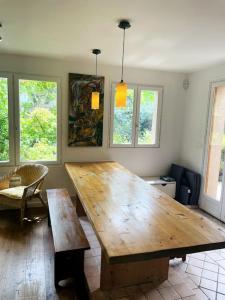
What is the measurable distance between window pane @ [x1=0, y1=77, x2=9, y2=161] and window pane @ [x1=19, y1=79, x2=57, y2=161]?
0.21 meters

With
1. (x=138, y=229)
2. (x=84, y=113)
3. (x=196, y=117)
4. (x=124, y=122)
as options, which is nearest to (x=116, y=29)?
(x=84, y=113)

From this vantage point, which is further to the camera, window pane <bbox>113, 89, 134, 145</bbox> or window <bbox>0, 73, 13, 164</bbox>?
window pane <bbox>113, 89, 134, 145</bbox>

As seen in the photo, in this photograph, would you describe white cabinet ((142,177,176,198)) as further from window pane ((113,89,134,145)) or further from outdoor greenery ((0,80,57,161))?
→ outdoor greenery ((0,80,57,161))

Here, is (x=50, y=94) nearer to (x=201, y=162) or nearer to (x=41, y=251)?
(x=41, y=251)

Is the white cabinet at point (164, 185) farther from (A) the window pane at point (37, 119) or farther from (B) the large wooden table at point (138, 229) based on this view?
(A) the window pane at point (37, 119)

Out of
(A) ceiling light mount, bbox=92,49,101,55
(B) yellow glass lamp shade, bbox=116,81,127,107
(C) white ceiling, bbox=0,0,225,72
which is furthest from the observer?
(A) ceiling light mount, bbox=92,49,101,55

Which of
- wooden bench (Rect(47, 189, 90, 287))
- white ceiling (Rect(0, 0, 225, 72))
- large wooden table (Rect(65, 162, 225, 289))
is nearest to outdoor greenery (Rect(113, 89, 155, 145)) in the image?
white ceiling (Rect(0, 0, 225, 72))

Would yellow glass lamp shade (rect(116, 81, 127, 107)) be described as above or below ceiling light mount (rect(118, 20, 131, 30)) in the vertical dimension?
below

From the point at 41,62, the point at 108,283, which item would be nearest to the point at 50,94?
the point at 41,62

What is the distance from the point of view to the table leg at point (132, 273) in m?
1.93

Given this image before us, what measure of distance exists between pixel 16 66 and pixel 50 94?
0.63 metres

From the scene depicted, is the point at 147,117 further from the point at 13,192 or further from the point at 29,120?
the point at 13,192

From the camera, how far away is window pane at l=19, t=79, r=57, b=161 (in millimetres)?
3738

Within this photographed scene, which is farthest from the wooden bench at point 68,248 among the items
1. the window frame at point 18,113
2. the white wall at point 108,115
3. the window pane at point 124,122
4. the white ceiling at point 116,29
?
the window pane at point 124,122
